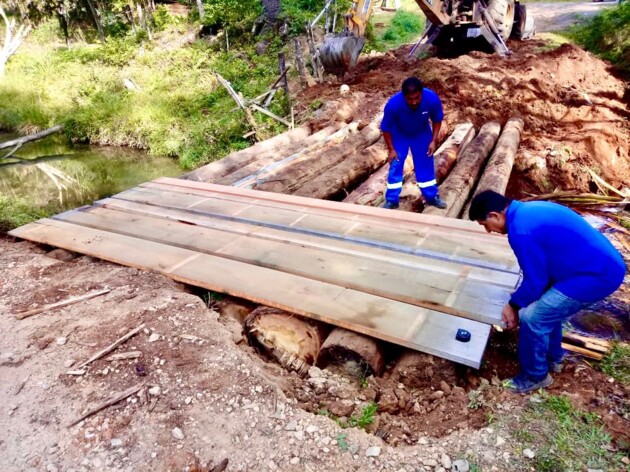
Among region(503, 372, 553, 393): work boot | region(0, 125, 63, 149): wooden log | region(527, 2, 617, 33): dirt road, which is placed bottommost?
region(0, 125, 63, 149): wooden log

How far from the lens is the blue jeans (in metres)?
2.78

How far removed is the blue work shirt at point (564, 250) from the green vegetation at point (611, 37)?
32.9ft

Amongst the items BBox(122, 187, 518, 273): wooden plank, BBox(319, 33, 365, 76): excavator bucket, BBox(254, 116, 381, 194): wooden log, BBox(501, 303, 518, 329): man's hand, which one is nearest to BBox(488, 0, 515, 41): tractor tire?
BBox(254, 116, 381, 194): wooden log

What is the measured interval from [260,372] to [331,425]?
0.68 m

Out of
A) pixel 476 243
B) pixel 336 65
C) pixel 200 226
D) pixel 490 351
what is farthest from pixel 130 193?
pixel 490 351

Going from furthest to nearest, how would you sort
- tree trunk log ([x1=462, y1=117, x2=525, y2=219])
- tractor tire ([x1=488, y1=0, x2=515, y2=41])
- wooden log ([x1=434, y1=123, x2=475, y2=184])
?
tractor tire ([x1=488, y1=0, x2=515, y2=41]), wooden log ([x1=434, y1=123, x2=475, y2=184]), tree trunk log ([x1=462, y1=117, x2=525, y2=219])

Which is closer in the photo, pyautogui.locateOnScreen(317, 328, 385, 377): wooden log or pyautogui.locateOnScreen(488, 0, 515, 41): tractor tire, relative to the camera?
pyautogui.locateOnScreen(317, 328, 385, 377): wooden log

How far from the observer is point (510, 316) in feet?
10.3

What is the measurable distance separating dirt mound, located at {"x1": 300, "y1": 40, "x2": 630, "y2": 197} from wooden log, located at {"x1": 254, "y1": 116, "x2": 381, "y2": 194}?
1352 millimetres

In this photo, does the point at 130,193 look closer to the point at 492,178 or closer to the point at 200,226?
the point at 200,226

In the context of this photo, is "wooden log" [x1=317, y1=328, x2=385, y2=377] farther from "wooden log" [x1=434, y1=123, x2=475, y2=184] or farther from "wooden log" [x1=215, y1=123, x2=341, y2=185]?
"wooden log" [x1=215, y1=123, x2=341, y2=185]

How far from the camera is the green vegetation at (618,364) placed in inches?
121

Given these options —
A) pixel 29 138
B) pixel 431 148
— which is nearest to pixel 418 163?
pixel 431 148

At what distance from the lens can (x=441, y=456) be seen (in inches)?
102
